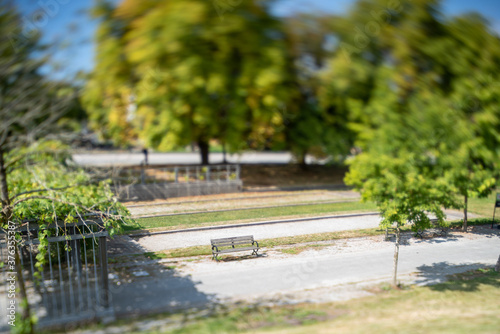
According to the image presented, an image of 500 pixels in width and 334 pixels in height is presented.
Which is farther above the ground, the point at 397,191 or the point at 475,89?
the point at 475,89

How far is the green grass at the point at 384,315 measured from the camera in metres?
6.52

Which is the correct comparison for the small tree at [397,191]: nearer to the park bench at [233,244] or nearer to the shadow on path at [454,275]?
the shadow on path at [454,275]

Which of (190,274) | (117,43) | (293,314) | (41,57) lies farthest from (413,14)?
(190,274)

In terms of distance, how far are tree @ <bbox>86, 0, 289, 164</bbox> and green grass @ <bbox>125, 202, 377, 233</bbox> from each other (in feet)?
38.2

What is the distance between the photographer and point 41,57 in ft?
12.7

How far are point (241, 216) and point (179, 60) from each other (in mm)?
14469

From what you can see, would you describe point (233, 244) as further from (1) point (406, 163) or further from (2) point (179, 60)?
(2) point (179, 60)

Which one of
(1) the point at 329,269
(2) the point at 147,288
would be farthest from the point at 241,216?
(2) the point at 147,288

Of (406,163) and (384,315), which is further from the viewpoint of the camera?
(384,315)

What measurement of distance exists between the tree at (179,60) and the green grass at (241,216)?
38.2 ft

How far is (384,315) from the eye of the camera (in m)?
7.32

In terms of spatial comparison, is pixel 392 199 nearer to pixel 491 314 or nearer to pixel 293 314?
pixel 491 314

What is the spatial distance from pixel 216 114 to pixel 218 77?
73cm

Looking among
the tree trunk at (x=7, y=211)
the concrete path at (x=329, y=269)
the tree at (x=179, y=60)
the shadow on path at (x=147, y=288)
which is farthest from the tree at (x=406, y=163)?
the tree trunk at (x=7, y=211)
